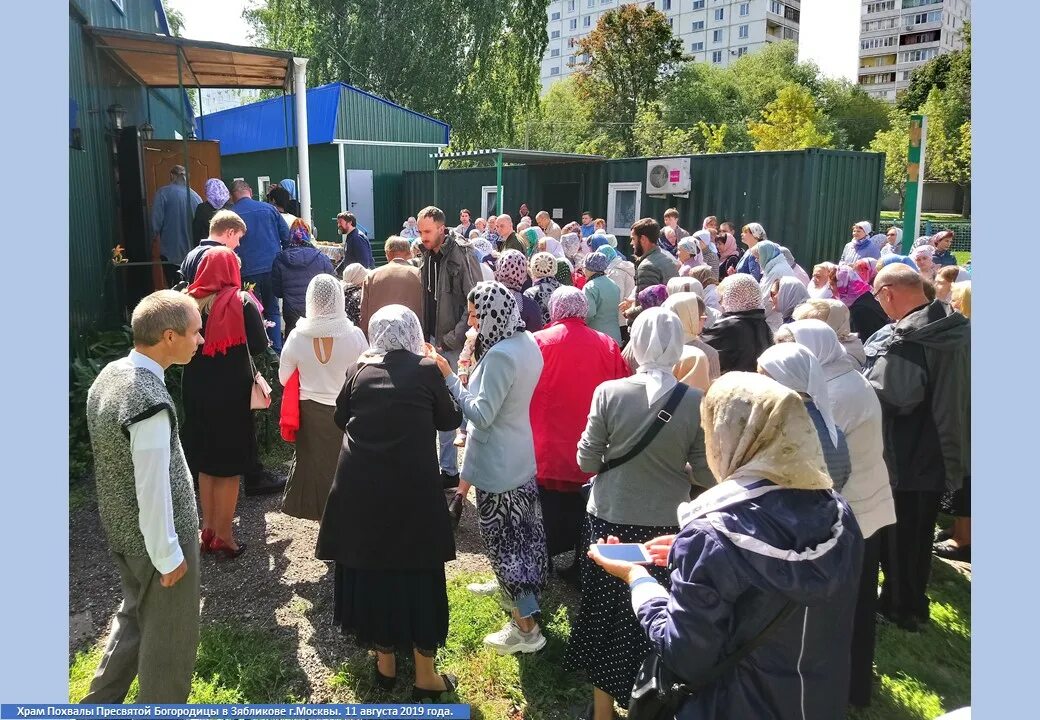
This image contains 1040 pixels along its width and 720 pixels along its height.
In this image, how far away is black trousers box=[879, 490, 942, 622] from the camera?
4.26 metres

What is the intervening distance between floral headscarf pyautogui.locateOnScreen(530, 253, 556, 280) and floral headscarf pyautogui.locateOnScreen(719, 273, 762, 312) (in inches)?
57.8

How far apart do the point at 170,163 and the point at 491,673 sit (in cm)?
829

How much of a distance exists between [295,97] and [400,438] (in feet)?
24.0

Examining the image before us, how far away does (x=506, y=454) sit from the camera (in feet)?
12.1

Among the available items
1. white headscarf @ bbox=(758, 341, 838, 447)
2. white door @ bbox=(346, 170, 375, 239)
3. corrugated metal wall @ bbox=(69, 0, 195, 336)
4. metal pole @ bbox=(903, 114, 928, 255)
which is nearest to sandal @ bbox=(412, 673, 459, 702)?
white headscarf @ bbox=(758, 341, 838, 447)

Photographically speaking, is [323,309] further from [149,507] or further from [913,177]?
[913,177]

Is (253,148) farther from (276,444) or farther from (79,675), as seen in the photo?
(79,675)

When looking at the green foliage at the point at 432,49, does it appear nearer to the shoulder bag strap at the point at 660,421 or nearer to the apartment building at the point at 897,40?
the shoulder bag strap at the point at 660,421

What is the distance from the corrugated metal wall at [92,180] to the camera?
6.96 metres

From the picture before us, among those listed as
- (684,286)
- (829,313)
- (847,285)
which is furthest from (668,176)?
(829,313)

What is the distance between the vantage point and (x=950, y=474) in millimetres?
4125

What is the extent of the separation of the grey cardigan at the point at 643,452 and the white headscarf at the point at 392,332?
0.84 metres

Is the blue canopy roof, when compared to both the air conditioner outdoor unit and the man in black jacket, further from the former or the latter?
the man in black jacket
